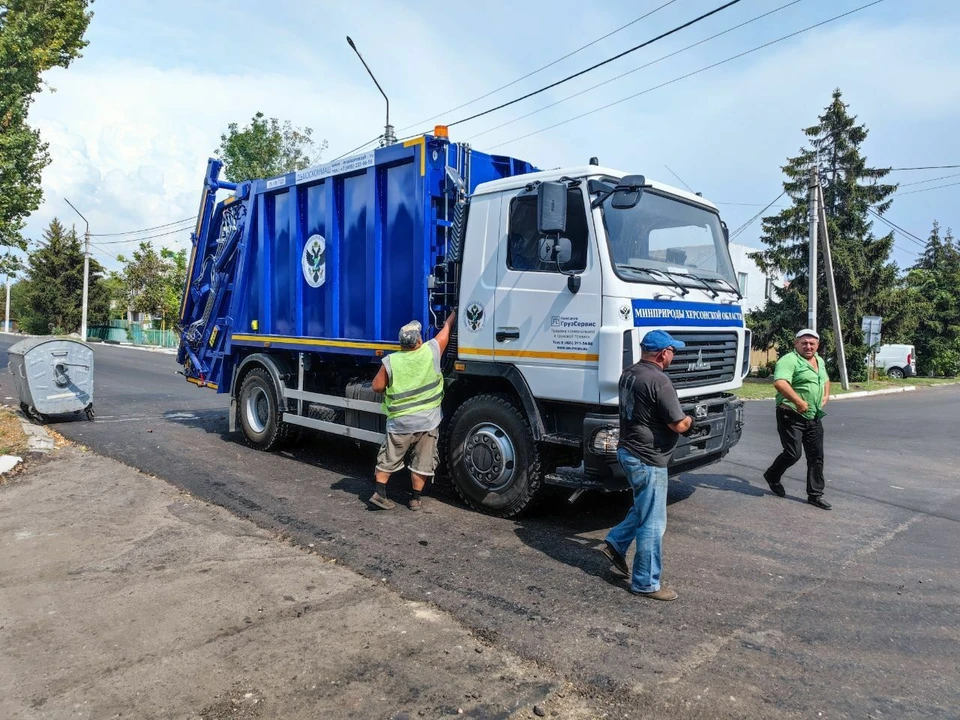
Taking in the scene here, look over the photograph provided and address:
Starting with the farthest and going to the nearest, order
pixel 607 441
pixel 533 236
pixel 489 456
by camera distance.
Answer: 1. pixel 489 456
2. pixel 533 236
3. pixel 607 441

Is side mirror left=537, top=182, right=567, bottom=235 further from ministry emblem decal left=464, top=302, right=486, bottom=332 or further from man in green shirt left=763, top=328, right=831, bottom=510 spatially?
man in green shirt left=763, top=328, right=831, bottom=510

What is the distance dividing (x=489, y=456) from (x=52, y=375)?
7.80 meters

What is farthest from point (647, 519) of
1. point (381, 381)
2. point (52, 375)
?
point (52, 375)

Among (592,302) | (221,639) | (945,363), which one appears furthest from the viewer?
(945,363)

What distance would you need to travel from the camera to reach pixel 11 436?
836 cm

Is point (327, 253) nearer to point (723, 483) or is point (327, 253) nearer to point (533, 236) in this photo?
point (533, 236)

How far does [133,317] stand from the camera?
189 feet

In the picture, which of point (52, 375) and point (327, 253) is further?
point (52, 375)

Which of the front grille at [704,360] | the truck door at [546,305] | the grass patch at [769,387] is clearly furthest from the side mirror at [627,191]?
the grass patch at [769,387]

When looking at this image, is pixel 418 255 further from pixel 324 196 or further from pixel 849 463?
pixel 849 463

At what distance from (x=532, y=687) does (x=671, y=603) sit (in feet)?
4.24

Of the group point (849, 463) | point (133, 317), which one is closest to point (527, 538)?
point (849, 463)

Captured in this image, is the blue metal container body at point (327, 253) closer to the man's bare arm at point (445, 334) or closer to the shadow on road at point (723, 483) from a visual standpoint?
the man's bare arm at point (445, 334)

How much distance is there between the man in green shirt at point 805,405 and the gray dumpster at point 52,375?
9540 millimetres
